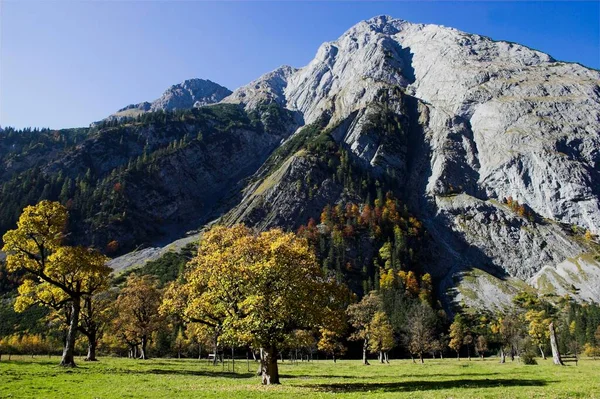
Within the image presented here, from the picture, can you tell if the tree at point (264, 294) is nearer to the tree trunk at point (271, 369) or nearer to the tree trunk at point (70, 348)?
the tree trunk at point (271, 369)

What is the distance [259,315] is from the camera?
33719 mm

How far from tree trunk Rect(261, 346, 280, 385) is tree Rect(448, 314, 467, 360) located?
121018 mm

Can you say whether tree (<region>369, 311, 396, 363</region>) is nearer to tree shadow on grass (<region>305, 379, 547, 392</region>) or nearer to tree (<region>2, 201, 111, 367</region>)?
tree shadow on grass (<region>305, 379, 547, 392</region>)

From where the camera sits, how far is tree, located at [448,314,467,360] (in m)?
144

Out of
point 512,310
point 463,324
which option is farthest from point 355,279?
point 512,310

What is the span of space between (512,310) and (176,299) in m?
179

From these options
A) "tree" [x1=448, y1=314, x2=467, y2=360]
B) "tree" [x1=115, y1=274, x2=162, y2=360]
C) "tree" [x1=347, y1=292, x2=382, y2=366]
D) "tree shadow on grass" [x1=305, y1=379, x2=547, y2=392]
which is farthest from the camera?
Result: "tree" [x1=448, y1=314, x2=467, y2=360]

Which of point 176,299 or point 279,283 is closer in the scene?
point 279,283

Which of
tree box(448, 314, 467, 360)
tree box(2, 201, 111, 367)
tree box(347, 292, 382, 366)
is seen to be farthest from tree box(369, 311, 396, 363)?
tree box(2, 201, 111, 367)

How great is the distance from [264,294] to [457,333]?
136 meters

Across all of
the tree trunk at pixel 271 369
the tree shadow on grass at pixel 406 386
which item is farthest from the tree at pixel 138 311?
the tree shadow on grass at pixel 406 386

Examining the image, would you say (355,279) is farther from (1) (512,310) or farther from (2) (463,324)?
(1) (512,310)

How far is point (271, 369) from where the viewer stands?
34.7 metres

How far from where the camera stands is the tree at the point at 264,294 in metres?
34.1
